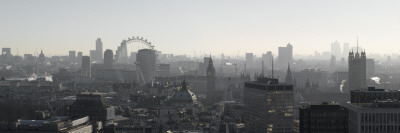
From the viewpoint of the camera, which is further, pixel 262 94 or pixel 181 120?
pixel 181 120

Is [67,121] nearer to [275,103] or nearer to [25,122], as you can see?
[25,122]

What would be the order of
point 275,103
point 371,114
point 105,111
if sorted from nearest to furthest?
point 371,114
point 275,103
point 105,111

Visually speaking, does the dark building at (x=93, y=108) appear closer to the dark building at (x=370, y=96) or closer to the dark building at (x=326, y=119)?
the dark building at (x=326, y=119)

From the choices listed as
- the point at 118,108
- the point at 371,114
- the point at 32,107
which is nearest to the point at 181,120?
the point at 118,108

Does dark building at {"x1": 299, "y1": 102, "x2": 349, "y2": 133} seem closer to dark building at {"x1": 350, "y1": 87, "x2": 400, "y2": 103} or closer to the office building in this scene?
dark building at {"x1": 350, "y1": 87, "x2": 400, "y2": 103}

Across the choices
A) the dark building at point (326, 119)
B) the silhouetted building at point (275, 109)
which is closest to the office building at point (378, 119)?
the dark building at point (326, 119)

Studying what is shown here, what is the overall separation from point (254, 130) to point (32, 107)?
70.7 m

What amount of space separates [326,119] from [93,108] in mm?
61776

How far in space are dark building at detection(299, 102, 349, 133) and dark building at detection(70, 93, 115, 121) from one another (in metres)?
58.4

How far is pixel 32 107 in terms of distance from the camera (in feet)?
627

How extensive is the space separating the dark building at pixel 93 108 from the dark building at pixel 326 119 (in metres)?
58.4

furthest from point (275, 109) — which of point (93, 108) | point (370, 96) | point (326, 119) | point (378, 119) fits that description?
point (378, 119)

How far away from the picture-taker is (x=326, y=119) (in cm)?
10019

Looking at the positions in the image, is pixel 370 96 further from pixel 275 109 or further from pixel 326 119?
pixel 275 109
